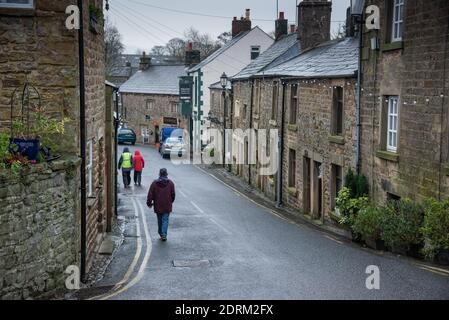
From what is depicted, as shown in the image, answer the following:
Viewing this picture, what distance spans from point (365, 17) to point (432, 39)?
4424 mm

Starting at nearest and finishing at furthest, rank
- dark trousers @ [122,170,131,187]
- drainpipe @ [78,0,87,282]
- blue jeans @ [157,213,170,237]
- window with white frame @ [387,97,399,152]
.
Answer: drainpipe @ [78,0,87,282] → blue jeans @ [157,213,170,237] → window with white frame @ [387,97,399,152] → dark trousers @ [122,170,131,187]

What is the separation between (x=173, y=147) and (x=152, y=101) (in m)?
18.7

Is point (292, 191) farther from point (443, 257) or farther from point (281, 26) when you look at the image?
point (281, 26)

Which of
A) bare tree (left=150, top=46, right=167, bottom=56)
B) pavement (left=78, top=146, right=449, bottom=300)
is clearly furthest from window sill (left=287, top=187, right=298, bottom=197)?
bare tree (left=150, top=46, right=167, bottom=56)

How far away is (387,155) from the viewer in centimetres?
1684

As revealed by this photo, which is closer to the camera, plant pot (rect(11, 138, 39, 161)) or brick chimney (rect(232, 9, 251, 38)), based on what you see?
plant pot (rect(11, 138, 39, 161))

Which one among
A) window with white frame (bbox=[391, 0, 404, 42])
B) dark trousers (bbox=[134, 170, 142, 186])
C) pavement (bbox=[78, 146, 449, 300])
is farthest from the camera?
dark trousers (bbox=[134, 170, 142, 186])

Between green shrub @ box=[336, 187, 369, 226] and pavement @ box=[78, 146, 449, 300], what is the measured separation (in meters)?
0.58

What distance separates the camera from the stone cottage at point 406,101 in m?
14.1

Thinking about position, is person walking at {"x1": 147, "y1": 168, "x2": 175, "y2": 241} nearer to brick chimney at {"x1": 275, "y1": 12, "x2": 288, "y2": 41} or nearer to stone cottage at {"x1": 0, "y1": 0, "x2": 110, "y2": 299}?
stone cottage at {"x1": 0, "y1": 0, "x2": 110, "y2": 299}

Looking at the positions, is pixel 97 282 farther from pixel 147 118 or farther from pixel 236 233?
pixel 147 118

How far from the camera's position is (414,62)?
15375 millimetres

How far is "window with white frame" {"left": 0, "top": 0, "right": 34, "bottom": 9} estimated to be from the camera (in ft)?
39.0
